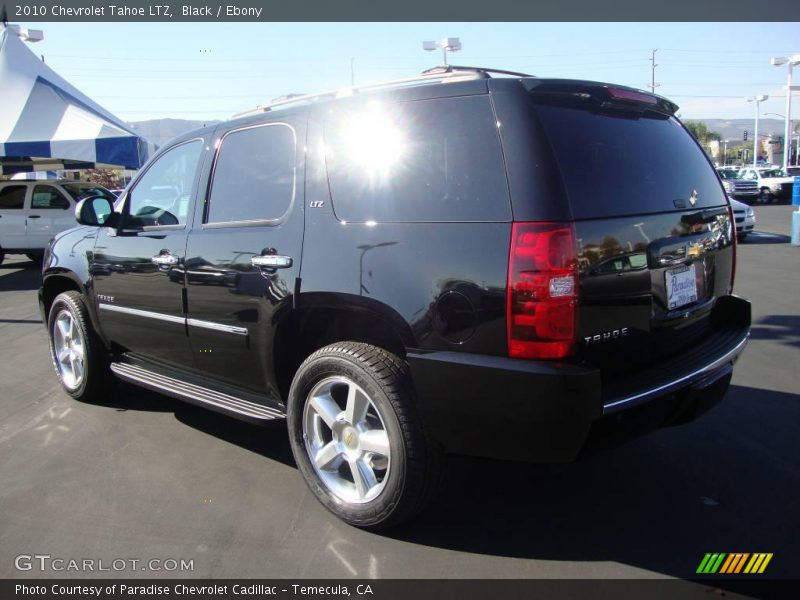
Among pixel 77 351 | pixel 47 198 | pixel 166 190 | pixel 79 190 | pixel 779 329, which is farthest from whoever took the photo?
pixel 79 190

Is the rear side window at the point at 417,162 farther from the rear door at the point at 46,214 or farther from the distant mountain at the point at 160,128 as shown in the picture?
the rear door at the point at 46,214

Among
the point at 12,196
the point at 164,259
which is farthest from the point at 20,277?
the point at 164,259

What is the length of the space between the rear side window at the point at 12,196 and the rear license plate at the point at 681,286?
14.8m

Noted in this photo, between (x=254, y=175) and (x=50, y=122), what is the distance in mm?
12149

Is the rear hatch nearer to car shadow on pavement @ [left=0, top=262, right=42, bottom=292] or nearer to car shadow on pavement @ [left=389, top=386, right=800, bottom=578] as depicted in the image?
car shadow on pavement @ [left=389, top=386, right=800, bottom=578]

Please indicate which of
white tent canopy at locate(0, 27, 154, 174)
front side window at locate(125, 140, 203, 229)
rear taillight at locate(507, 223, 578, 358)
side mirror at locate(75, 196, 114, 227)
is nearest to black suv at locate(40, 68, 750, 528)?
rear taillight at locate(507, 223, 578, 358)

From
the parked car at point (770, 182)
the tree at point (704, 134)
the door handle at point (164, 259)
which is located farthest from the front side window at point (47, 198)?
the tree at point (704, 134)

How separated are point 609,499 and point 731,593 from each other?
795 mm

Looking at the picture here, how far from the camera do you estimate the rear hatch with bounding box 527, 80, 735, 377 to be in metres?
2.55

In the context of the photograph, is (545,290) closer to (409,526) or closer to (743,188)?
(409,526)

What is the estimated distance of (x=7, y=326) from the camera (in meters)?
8.19

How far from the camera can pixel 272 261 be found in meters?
3.26

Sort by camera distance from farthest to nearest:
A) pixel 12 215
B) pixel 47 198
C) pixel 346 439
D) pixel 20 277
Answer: pixel 47 198
pixel 12 215
pixel 20 277
pixel 346 439

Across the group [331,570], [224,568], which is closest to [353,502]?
[331,570]
